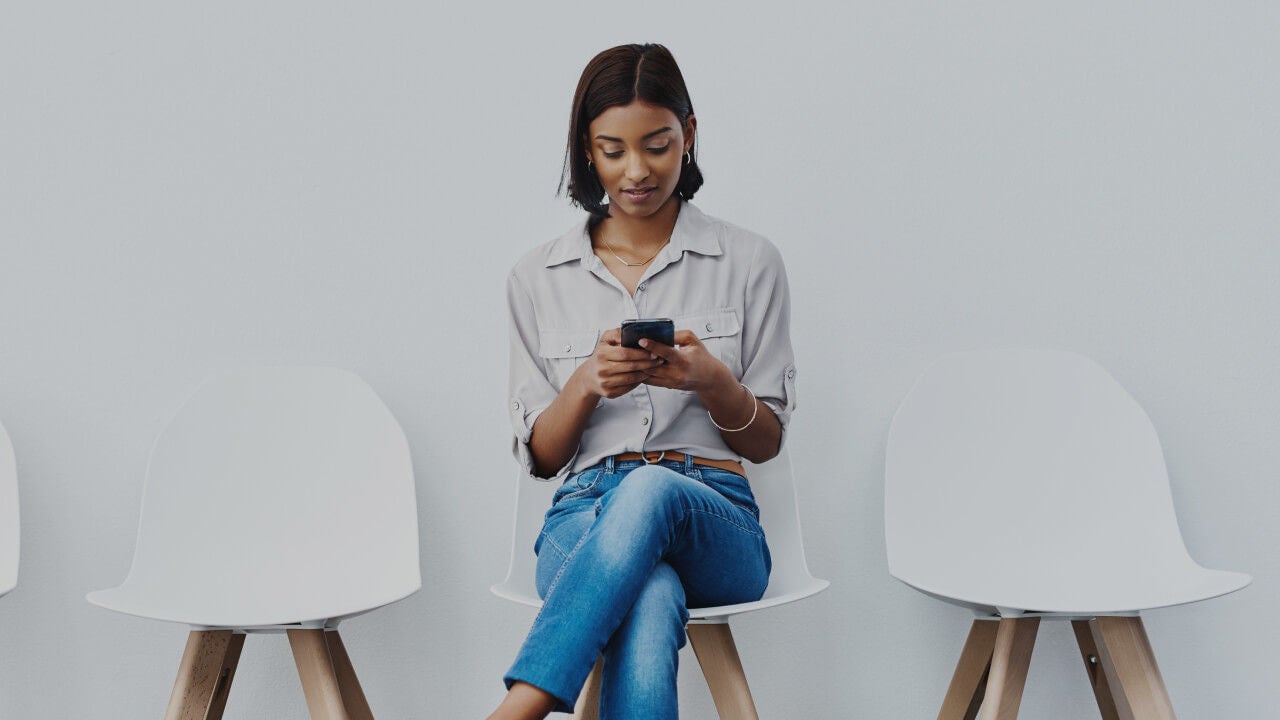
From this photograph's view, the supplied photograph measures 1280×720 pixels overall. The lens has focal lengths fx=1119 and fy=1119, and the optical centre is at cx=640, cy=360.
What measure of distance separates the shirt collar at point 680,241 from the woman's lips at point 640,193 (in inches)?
3.5

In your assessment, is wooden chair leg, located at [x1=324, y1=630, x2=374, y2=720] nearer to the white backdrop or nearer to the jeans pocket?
the white backdrop

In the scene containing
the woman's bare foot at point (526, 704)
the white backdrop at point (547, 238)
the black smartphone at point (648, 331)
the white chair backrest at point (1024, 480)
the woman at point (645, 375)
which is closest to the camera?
the woman's bare foot at point (526, 704)

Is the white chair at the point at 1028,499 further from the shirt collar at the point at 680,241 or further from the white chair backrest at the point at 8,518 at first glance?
the white chair backrest at the point at 8,518

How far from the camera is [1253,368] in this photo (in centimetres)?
165

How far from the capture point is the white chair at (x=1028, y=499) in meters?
1.44

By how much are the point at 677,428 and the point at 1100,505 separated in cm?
62

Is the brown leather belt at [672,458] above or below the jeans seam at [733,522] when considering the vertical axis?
above

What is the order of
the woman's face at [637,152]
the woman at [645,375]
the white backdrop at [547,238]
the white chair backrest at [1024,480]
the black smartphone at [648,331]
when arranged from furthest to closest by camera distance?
the white backdrop at [547,238]
the white chair backrest at [1024,480]
the woman's face at [637,152]
the black smartphone at [648,331]
the woman at [645,375]

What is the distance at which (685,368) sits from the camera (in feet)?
3.80

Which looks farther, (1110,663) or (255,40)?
(255,40)

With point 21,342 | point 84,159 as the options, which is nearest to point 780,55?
point 84,159

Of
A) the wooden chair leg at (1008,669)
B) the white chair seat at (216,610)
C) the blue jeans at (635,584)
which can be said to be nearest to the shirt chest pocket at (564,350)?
the blue jeans at (635,584)

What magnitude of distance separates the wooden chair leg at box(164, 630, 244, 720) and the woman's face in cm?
72

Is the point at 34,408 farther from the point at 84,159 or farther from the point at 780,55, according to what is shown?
the point at 780,55
